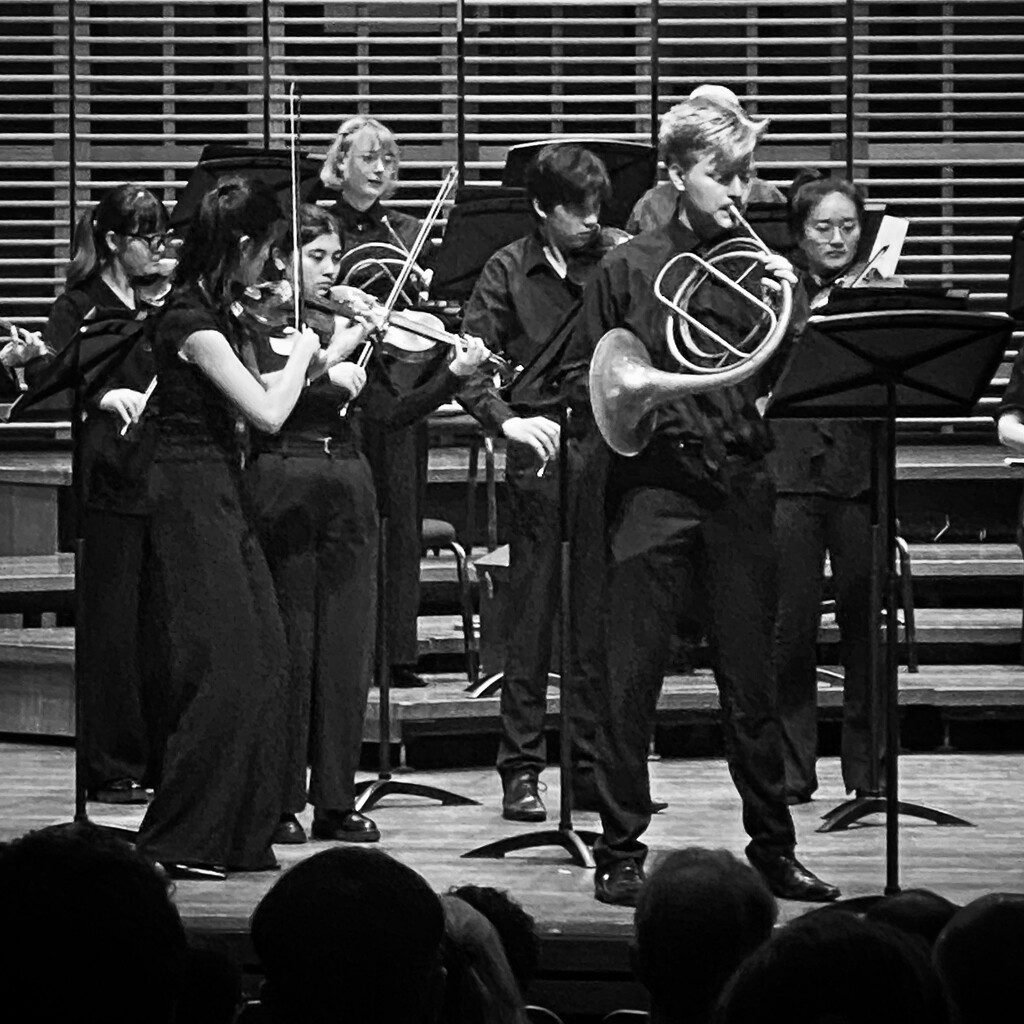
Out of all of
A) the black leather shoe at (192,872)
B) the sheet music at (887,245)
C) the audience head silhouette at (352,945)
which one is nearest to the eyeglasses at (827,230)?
the sheet music at (887,245)

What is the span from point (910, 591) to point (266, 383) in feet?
8.17

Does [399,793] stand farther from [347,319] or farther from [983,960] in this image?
[983,960]

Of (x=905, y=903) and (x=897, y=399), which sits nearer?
(x=905, y=903)

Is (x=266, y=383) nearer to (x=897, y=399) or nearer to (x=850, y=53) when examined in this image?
(x=897, y=399)

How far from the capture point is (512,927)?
2568mm

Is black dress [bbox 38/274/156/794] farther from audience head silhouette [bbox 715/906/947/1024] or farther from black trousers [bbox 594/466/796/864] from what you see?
audience head silhouette [bbox 715/906/947/1024]

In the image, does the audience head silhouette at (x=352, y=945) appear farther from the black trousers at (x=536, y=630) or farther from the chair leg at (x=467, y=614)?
the chair leg at (x=467, y=614)

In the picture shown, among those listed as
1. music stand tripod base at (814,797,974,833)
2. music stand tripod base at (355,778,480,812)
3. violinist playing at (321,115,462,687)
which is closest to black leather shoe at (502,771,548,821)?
music stand tripod base at (355,778,480,812)

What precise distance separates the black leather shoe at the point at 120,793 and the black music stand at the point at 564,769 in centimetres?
117

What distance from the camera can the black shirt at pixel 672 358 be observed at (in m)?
4.13

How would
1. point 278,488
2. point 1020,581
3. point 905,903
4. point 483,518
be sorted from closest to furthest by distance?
point 905,903 → point 278,488 → point 1020,581 → point 483,518

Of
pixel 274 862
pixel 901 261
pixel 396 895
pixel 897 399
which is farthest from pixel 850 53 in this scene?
pixel 396 895

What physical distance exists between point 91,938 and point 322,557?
9.73 ft

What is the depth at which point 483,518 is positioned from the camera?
294 inches
